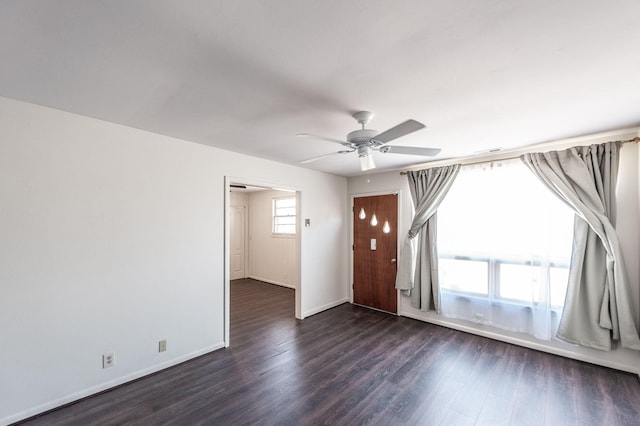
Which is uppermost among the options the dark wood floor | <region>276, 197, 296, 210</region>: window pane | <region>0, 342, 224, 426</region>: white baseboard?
<region>276, 197, 296, 210</region>: window pane

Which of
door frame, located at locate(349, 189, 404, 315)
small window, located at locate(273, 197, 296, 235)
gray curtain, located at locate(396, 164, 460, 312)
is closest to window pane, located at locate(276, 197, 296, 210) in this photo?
small window, located at locate(273, 197, 296, 235)

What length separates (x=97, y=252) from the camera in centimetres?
247

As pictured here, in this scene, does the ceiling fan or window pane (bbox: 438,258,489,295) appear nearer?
the ceiling fan

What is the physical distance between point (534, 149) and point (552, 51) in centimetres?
230

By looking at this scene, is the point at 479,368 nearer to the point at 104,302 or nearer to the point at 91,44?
the point at 104,302

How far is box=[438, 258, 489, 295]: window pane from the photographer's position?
12.3ft

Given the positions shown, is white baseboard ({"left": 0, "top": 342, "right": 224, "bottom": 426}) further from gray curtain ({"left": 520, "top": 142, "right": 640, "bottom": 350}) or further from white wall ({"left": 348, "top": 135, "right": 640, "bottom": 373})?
gray curtain ({"left": 520, "top": 142, "right": 640, "bottom": 350})

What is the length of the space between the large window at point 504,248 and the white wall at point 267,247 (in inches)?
145

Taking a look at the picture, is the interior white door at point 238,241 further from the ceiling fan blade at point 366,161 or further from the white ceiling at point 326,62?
the ceiling fan blade at point 366,161

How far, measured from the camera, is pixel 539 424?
2.11m

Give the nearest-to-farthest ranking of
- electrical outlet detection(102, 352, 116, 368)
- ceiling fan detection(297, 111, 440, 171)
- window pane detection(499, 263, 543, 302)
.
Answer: ceiling fan detection(297, 111, 440, 171) < electrical outlet detection(102, 352, 116, 368) < window pane detection(499, 263, 543, 302)

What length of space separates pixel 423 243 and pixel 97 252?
4150 millimetres

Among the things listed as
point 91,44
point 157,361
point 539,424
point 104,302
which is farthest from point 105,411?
point 539,424

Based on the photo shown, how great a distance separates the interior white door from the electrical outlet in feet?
15.8
